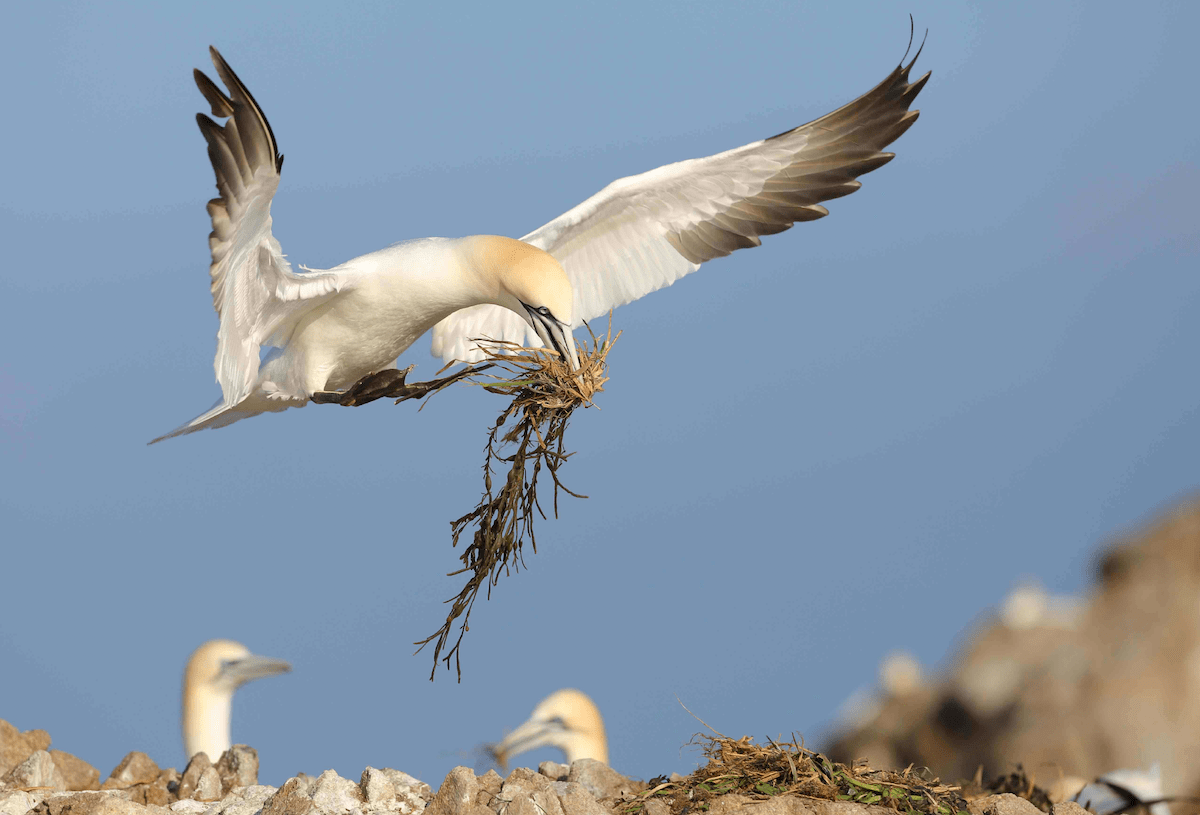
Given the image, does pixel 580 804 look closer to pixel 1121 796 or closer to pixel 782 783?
pixel 782 783

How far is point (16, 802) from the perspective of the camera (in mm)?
5410

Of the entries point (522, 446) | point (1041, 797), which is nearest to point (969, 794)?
point (1041, 797)

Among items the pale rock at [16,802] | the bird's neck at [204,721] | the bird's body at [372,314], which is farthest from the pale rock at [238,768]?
the bird's neck at [204,721]

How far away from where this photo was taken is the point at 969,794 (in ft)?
20.4

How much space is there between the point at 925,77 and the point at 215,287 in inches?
192

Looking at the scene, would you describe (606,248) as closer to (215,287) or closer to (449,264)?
(449,264)

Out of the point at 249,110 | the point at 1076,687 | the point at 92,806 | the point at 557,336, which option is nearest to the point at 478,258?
the point at 557,336

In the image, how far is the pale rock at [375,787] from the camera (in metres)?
4.84

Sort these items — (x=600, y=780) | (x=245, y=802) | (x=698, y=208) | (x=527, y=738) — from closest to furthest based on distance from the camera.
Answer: (x=600, y=780)
(x=245, y=802)
(x=698, y=208)
(x=527, y=738)

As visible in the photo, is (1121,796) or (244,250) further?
(1121,796)

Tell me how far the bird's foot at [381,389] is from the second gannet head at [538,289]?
628 millimetres

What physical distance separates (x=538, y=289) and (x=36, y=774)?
3694mm

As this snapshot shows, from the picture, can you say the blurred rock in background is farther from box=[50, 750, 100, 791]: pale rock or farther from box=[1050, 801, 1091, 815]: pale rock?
box=[50, 750, 100, 791]: pale rock

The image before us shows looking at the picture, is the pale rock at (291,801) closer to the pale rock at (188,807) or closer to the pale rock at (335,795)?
the pale rock at (335,795)
